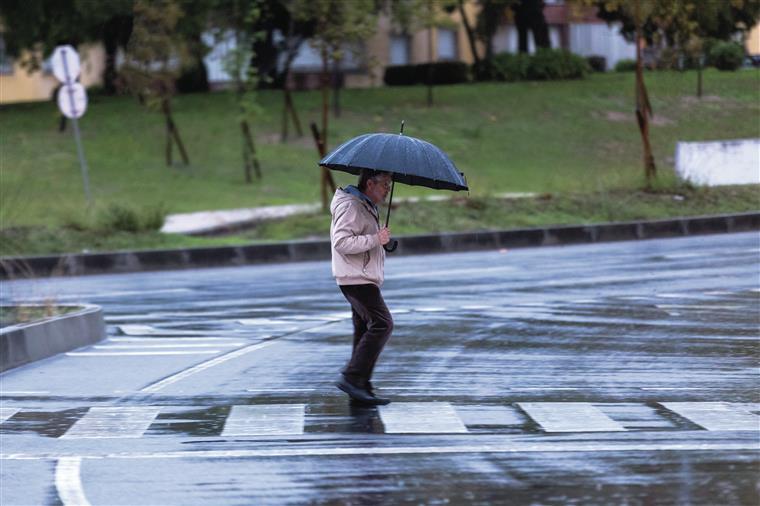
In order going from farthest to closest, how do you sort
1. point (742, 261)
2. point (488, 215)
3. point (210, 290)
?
point (488, 215) < point (742, 261) < point (210, 290)

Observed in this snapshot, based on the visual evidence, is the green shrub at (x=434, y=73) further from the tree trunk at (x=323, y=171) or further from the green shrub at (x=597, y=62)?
the tree trunk at (x=323, y=171)

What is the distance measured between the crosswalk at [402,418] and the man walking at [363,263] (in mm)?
254

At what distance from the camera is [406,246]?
21.8 metres

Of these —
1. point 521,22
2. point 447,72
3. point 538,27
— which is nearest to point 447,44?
point 521,22

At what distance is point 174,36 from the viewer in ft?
107

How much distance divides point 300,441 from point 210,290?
30.6 feet

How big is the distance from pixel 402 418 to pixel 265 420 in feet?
2.61

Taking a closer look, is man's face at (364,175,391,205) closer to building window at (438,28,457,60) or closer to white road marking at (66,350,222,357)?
white road marking at (66,350,222,357)

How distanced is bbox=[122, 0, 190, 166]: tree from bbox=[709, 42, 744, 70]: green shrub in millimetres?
21502

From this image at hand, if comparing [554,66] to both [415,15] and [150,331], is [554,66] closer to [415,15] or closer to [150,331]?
[415,15]

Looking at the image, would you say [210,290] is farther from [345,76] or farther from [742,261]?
[345,76]

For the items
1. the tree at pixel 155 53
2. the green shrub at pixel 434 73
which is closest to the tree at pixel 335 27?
the tree at pixel 155 53

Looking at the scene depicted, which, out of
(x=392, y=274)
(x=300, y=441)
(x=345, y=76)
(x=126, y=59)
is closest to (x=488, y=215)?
(x=392, y=274)

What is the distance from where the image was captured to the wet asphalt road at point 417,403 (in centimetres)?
627
